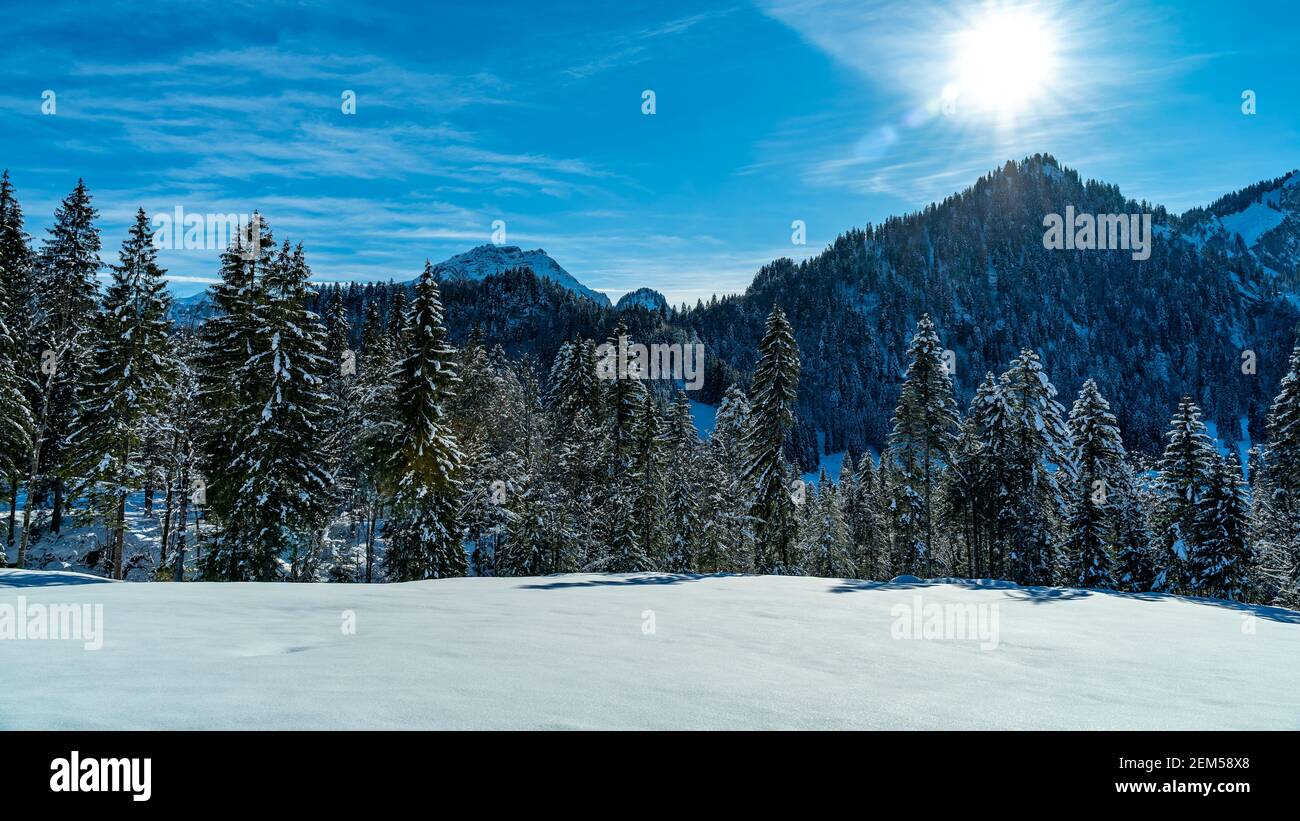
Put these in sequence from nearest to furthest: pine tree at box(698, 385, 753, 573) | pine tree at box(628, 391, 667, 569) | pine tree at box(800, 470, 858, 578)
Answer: pine tree at box(628, 391, 667, 569) → pine tree at box(698, 385, 753, 573) → pine tree at box(800, 470, 858, 578)

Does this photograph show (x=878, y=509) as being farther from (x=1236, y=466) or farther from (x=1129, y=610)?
(x=1129, y=610)

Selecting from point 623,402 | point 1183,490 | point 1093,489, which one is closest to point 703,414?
point 623,402

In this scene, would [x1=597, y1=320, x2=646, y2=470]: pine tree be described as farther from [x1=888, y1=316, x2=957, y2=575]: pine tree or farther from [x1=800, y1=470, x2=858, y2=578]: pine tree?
[x1=800, y1=470, x2=858, y2=578]: pine tree

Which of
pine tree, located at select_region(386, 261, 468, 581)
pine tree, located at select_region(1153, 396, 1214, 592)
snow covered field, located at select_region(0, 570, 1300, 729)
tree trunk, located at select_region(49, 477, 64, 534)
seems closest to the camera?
snow covered field, located at select_region(0, 570, 1300, 729)

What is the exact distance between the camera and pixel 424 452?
28.9 m

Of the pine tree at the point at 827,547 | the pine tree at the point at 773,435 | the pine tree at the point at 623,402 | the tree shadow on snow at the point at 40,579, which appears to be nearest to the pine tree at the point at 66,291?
the tree shadow on snow at the point at 40,579

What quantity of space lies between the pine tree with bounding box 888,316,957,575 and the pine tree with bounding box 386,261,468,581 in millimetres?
24486

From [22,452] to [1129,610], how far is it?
133 feet

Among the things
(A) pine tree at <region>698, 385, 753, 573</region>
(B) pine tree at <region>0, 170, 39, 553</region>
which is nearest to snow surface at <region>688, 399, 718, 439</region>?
(A) pine tree at <region>698, 385, 753, 573</region>

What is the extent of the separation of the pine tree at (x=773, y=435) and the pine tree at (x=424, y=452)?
1627cm

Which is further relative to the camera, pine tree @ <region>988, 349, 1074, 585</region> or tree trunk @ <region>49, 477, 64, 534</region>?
tree trunk @ <region>49, 477, 64, 534</region>

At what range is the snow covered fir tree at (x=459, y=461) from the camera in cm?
2680

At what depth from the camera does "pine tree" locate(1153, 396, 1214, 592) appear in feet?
111

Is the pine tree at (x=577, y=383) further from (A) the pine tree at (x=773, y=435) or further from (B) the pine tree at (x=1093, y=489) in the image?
(B) the pine tree at (x=1093, y=489)
